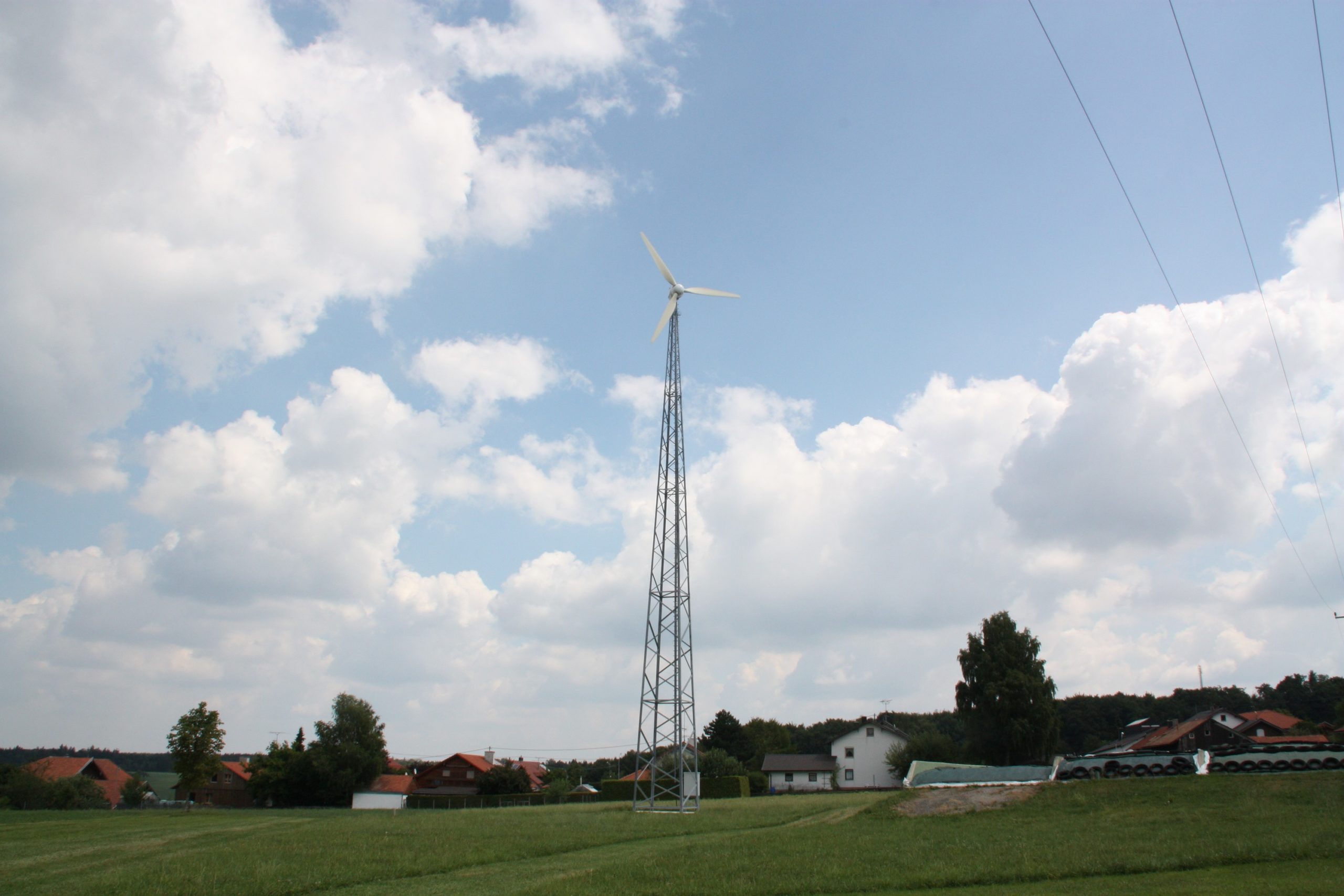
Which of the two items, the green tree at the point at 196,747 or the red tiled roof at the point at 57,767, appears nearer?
the green tree at the point at 196,747

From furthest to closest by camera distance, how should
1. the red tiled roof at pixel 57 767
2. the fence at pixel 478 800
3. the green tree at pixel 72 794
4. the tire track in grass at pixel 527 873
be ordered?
the red tiled roof at pixel 57 767
the fence at pixel 478 800
the green tree at pixel 72 794
the tire track in grass at pixel 527 873

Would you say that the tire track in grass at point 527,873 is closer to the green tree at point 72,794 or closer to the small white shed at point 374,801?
the small white shed at point 374,801

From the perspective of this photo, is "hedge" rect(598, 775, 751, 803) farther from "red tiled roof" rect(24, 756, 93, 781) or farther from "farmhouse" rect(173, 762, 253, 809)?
"red tiled roof" rect(24, 756, 93, 781)

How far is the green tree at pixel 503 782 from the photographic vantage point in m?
86.5

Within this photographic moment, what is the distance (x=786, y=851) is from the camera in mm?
24641

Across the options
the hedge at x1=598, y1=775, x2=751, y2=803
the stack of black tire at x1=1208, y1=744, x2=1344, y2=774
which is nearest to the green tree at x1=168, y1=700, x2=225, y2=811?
the hedge at x1=598, y1=775, x2=751, y2=803

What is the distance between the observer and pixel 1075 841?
79.6ft

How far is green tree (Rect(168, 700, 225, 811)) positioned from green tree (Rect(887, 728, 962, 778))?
2086 inches

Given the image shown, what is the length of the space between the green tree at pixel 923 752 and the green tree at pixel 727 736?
995 inches

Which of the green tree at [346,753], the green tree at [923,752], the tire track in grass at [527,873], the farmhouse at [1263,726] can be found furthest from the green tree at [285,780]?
the farmhouse at [1263,726]

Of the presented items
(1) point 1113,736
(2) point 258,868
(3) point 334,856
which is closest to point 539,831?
(3) point 334,856

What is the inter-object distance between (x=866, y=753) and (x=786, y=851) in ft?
228

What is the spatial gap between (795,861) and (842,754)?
2862 inches

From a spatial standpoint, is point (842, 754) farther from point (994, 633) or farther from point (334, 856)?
point (334, 856)
